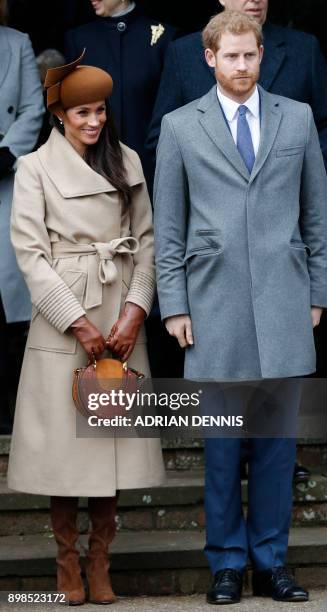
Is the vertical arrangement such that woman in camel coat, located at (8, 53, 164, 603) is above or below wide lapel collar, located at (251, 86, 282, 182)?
below

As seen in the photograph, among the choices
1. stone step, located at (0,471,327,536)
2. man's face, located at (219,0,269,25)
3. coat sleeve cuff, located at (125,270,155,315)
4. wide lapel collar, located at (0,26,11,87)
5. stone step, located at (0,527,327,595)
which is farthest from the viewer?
wide lapel collar, located at (0,26,11,87)

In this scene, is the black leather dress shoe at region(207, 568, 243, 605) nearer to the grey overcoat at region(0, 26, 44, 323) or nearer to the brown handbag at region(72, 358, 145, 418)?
the brown handbag at region(72, 358, 145, 418)

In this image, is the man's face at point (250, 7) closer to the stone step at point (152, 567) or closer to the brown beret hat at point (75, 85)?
the brown beret hat at point (75, 85)

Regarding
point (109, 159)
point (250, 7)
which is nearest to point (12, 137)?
point (109, 159)

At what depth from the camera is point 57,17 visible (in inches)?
309

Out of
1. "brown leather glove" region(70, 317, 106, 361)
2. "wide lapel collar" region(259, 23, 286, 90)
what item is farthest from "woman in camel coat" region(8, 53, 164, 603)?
"wide lapel collar" region(259, 23, 286, 90)

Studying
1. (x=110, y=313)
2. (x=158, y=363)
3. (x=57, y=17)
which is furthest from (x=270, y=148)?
(x=57, y=17)

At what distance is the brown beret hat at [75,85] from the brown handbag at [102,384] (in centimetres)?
92

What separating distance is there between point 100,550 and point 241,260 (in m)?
1.11

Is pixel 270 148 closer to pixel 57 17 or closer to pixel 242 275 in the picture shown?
pixel 242 275

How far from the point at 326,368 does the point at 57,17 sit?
229cm

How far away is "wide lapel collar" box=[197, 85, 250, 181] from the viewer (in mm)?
5172

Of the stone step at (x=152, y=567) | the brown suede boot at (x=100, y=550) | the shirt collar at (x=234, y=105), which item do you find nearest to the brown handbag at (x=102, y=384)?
the brown suede boot at (x=100, y=550)

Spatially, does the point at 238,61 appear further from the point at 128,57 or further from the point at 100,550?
the point at 100,550
